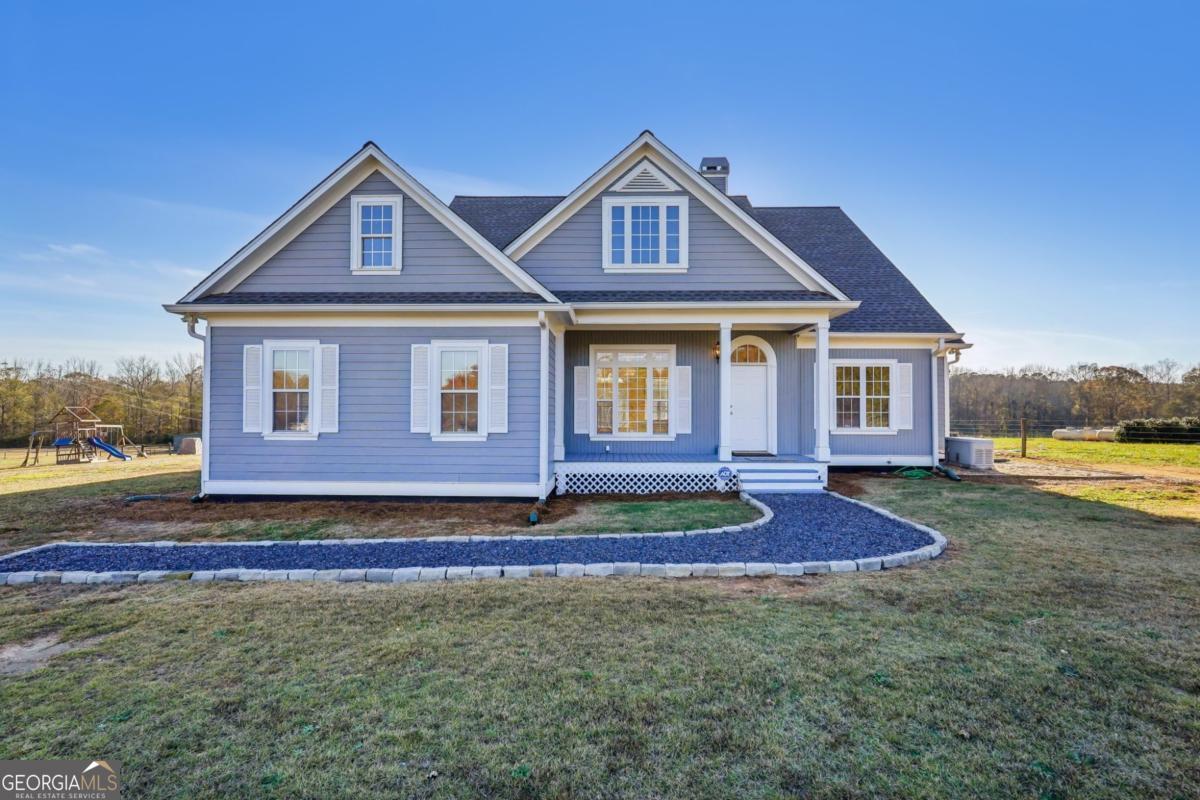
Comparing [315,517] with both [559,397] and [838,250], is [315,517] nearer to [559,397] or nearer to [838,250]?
[559,397]

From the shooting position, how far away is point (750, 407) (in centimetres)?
1287

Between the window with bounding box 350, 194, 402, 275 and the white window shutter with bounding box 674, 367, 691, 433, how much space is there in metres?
6.64

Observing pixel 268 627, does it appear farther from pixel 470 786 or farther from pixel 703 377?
pixel 703 377

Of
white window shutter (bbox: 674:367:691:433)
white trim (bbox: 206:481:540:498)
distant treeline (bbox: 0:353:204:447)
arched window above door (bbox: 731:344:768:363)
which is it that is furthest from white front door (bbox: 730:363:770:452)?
distant treeline (bbox: 0:353:204:447)

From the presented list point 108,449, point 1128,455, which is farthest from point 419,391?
point 1128,455

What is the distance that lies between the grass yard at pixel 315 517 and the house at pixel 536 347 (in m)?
0.64

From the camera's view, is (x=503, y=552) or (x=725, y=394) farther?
(x=725, y=394)

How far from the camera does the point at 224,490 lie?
10023 mm

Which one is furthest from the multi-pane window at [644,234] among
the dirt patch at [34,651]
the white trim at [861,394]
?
the dirt patch at [34,651]

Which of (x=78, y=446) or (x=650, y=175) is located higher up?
(x=650, y=175)

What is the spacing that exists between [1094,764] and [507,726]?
297 cm

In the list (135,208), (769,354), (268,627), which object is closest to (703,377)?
(769,354)

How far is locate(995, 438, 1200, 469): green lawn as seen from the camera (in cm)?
1673

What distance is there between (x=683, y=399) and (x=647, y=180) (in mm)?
5023
